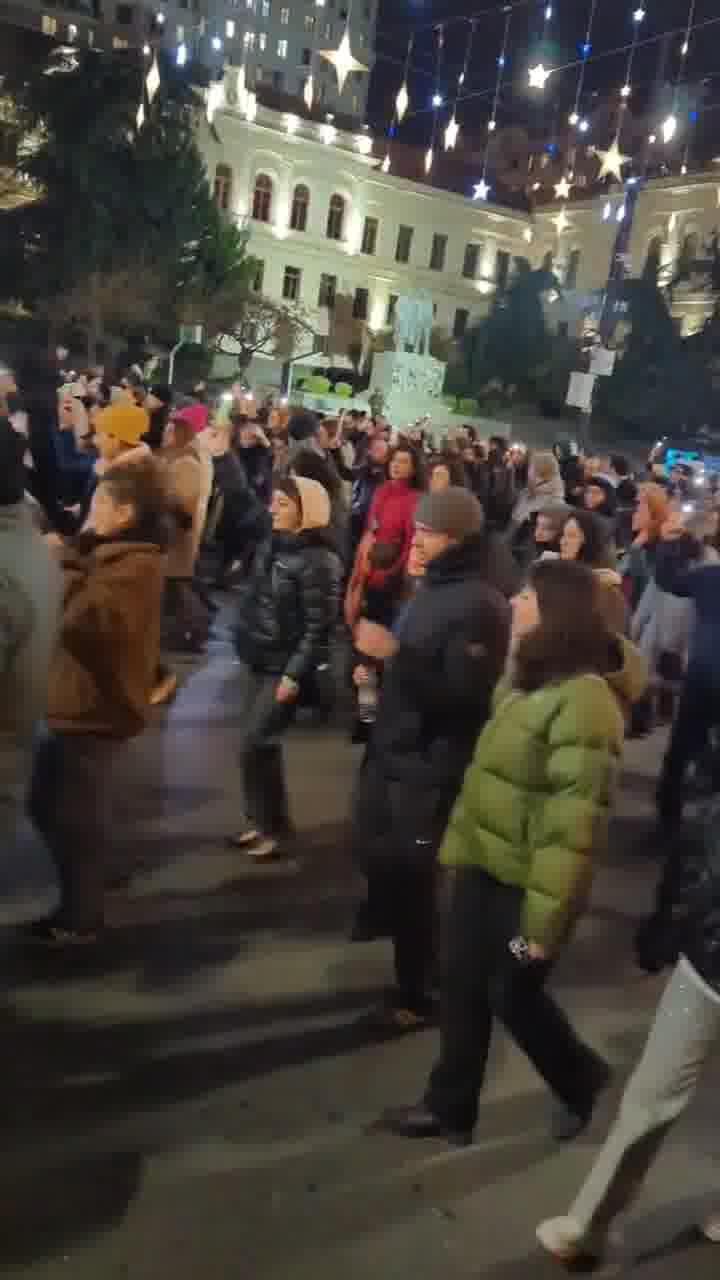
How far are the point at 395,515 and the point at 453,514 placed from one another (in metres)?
4.22

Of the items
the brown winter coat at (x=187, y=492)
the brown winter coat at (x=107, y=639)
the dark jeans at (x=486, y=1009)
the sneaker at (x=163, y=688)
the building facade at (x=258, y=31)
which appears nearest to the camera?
the dark jeans at (x=486, y=1009)

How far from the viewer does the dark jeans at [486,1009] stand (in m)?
3.42

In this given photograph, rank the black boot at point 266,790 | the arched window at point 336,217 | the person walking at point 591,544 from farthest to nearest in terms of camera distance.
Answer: the arched window at point 336,217
the person walking at point 591,544
the black boot at point 266,790

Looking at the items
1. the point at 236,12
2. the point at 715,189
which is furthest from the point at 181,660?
the point at 236,12

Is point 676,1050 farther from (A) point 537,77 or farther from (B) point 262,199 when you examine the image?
(B) point 262,199

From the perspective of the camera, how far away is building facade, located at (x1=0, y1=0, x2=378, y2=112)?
54312 millimetres

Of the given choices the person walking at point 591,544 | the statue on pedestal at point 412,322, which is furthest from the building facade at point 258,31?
the person walking at point 591,544

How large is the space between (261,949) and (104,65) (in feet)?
130

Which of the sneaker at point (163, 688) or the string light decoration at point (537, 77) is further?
the string light decoration at point (537, 77)

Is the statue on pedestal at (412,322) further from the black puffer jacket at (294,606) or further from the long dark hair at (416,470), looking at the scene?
the black puffer jacket at (294,606)

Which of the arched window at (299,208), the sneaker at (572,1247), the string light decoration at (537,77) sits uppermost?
the arched window at (299,208)

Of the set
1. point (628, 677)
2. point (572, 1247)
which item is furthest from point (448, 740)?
point (572, 1247)

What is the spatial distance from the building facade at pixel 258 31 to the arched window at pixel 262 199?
18.1 ft

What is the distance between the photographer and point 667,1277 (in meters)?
3.29
